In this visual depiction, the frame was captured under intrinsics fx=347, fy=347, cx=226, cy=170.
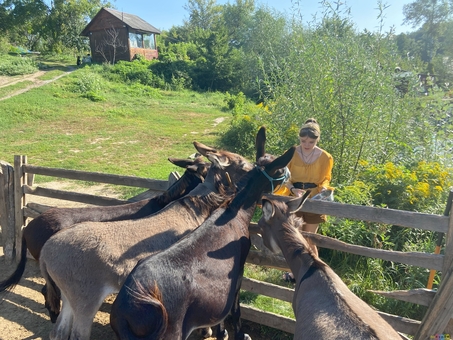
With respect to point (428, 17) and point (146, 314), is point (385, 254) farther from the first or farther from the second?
point (428, 17)

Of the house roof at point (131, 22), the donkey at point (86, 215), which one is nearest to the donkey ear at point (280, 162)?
the donkey at point (86, 215)

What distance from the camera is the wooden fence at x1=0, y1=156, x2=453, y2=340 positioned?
322 cm

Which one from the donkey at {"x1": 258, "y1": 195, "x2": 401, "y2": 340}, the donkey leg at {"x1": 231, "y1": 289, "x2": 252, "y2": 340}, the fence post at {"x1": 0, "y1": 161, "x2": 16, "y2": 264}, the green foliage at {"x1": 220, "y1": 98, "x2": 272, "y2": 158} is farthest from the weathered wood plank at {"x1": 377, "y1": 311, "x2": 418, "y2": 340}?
the green foliage at {"x1": 220, "y1": 98, "x2": 272, "y2": 158}

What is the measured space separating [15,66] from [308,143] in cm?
2861

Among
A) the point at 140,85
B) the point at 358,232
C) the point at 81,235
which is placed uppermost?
the point at 140,85

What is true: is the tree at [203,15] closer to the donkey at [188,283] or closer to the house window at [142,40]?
the house window at [142,40]

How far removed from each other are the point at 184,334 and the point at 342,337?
1.36 m

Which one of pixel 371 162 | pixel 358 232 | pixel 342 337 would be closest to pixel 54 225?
pixel 342 337

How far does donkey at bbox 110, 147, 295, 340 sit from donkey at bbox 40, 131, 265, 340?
0.47 metres

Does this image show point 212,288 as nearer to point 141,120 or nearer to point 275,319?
point 275,319

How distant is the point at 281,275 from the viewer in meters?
5.17

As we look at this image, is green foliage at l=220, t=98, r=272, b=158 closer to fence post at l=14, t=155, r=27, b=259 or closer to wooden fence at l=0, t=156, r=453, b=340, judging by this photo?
wooden fence at l=0, t=156, r=453, b=340

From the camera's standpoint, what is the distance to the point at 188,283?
304 cm

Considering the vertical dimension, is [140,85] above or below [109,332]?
above
